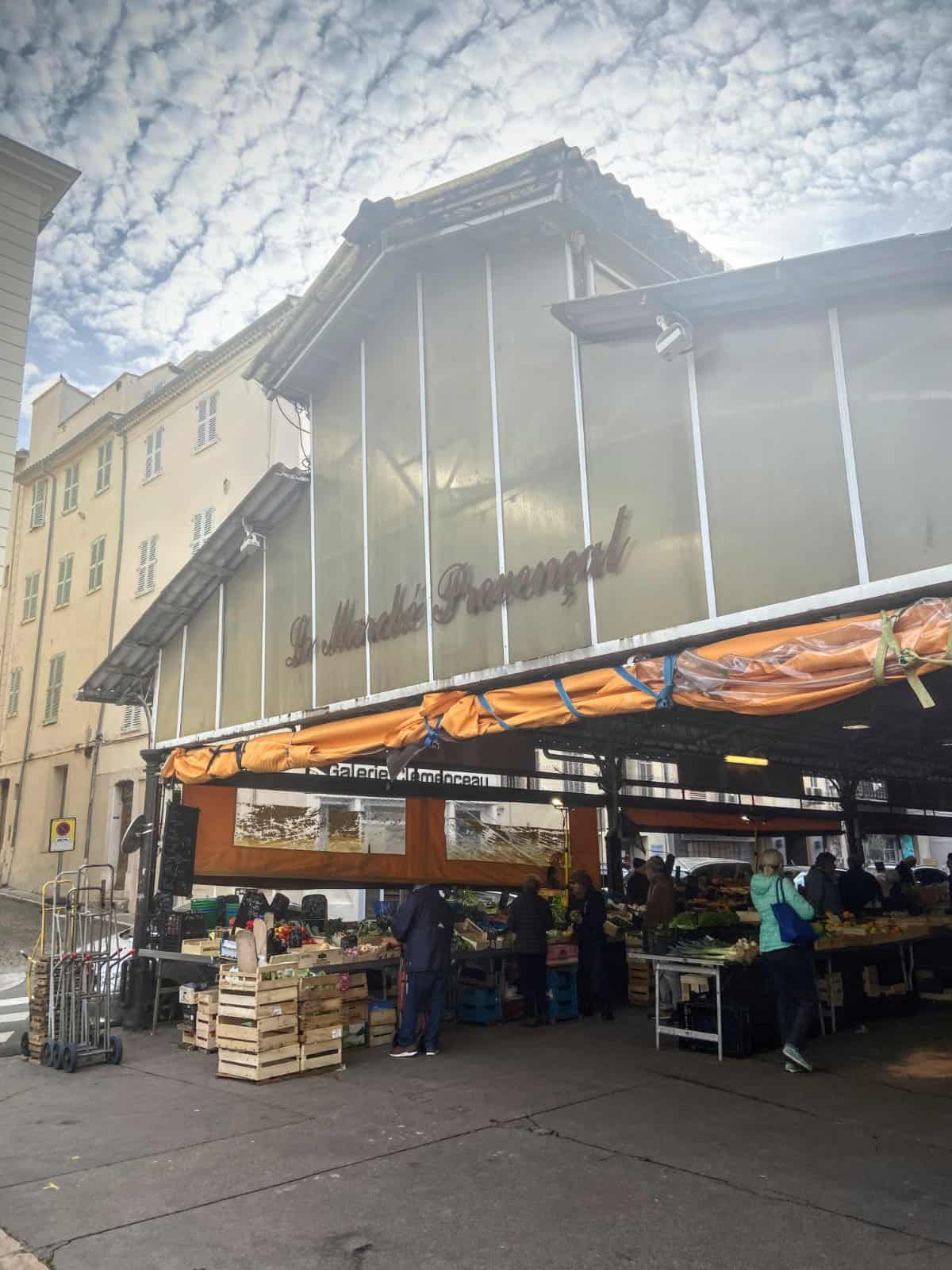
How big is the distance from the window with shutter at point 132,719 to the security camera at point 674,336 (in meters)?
20.3

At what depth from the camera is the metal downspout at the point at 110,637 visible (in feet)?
83.9

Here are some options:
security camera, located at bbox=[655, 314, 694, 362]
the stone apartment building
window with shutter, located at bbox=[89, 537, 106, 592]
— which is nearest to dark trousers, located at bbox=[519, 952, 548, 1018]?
security camera, located at bbox=[655, 314, 694, 362]

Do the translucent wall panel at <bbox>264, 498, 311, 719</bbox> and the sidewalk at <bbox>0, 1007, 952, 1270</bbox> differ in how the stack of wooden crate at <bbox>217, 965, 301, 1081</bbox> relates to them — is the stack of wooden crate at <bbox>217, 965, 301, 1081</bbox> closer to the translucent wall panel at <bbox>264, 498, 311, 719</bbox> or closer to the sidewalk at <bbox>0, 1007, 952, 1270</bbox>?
the sidewalk at <bbox>0, 1007, 952, 1270</bbox>

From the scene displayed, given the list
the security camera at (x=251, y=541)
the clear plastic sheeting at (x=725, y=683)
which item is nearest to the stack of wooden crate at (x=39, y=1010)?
the clear plastic sheeting at (x=725, y=683)

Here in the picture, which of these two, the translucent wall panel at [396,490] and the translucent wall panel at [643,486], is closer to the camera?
the translucent wall panel at [643,486]

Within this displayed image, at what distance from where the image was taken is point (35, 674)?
97.8 feet

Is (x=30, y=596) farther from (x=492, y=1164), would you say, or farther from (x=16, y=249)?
(x=492, y=1164)

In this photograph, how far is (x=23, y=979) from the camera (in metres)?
16.5

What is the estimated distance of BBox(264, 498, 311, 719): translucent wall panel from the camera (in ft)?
35.5

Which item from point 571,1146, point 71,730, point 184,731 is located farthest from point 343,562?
point 71,730

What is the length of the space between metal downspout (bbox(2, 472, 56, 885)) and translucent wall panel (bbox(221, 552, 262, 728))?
2033 cm

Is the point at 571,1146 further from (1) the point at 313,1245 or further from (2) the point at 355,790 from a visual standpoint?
(2) the point at 355,790

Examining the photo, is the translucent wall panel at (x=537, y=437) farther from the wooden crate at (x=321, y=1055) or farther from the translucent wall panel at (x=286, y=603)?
the wooden crate at (x=321, y=1055)

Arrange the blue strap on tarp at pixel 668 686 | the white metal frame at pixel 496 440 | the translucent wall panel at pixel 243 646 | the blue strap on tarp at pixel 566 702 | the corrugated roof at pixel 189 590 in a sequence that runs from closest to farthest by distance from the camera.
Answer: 1. the blue strap on tarp at pixel 668 686
2. the blue strap on tarp at pixel 566 702
3. the white metal frame at pixel 496 440
4. the corrugated roof at pixel 189 590
5. the translucent wall panel at pixel 243 646
